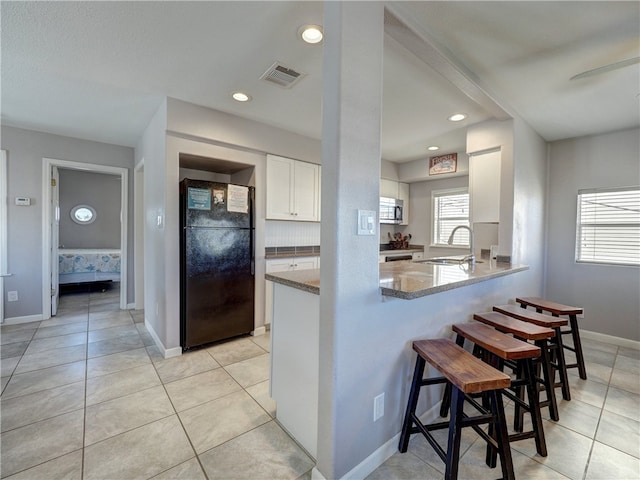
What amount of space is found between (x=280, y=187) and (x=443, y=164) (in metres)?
2.70

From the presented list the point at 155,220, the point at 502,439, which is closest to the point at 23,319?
the point at 155,220

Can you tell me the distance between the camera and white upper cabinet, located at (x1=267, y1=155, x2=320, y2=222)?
11.4 ft

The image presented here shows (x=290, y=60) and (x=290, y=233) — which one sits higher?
(x=290, y=60)

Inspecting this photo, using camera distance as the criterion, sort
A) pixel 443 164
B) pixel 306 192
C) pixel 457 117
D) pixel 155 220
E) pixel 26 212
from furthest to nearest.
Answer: pixel 443 164
pixel 306 192
pixel 26 212
pixel 155 220
pixel 457 117

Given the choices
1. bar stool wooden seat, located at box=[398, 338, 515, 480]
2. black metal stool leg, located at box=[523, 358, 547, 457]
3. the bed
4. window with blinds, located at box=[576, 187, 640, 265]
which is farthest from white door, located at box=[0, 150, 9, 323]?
window with blinds, located at box=[576, 187, 640, 265]

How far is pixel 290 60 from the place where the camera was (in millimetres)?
2057

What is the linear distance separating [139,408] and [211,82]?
102 inches

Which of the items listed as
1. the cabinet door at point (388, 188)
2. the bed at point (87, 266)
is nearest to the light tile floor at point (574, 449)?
the cabinet door at point (388, 188)

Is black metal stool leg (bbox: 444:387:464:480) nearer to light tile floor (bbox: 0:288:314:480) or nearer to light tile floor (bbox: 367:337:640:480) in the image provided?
light tile floor (bbox: 367:337:640:480)

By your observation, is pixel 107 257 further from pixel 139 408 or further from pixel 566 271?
pixel 566 271

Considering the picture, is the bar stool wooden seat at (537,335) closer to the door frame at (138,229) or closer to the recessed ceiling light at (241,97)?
the recessed ceiling light at (241,97)

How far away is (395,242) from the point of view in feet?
17.7

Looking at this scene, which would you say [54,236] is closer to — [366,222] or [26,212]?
[26,212]

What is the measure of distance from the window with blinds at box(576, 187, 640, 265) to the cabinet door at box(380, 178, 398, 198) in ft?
8.23
